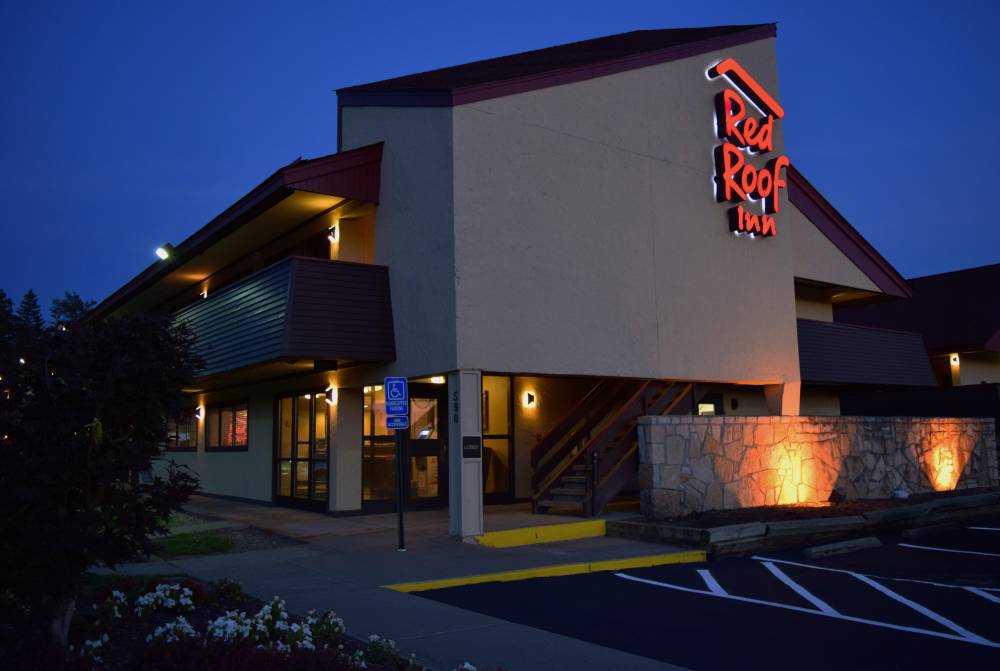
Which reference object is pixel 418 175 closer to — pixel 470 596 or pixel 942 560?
pixel 470 596

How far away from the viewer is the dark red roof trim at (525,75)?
14241 millimetres

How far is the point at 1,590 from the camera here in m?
6.26

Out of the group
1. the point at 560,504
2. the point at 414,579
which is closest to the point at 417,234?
the point at 560,504

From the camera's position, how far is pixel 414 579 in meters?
10.2

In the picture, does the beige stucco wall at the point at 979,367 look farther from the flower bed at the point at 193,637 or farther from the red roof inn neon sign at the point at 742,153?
the flower bed at the point at 193,637

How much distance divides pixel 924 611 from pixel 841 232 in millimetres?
15066

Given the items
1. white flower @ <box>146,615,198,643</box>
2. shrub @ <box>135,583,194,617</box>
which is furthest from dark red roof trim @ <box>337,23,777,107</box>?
white flower @ <box>146,615,198,643</box>

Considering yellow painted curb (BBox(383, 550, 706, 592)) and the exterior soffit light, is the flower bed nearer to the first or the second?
yellow painted curb (BBox(383, 550, 706, 592))

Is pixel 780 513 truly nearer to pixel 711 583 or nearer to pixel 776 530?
pixel 776 530

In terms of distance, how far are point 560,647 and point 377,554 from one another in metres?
5.63

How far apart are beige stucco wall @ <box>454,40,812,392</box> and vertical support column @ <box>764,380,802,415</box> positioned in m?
0.24

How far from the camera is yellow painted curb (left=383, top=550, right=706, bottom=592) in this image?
1001 cm

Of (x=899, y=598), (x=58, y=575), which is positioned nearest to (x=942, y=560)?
(x=899, y=598)

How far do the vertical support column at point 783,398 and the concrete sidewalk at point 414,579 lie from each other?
639cm
